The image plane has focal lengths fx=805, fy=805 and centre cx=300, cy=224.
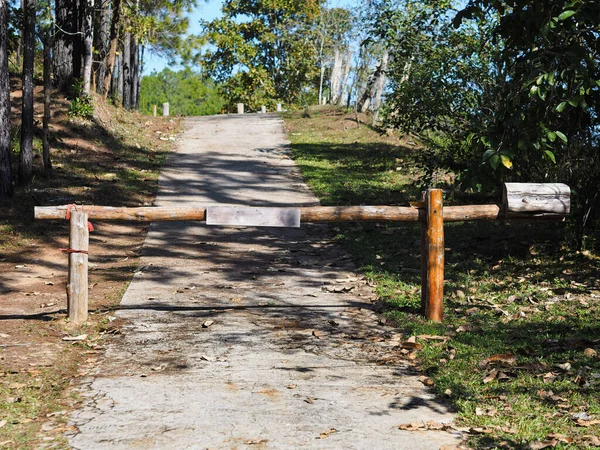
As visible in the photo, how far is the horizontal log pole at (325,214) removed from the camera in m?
8.54

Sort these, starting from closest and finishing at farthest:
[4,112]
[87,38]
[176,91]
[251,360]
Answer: [251,360] → [4,112] → [87,38] → [176,91]

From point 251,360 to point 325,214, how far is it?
205 centimetres

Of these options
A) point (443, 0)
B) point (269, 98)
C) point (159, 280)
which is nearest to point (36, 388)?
point (159, 280)

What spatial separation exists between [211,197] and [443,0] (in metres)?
6.38

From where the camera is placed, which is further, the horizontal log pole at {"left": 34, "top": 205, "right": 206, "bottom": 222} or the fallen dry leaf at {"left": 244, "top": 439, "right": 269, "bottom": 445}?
the horizontal log pole at {"left": 34, "top": 205, "right": 206, "bottom": 222}

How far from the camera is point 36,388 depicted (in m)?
6.55

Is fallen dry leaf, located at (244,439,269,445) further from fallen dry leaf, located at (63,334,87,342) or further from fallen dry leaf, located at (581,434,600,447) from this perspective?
fallen dry leaf, located at (63,334,87,342)

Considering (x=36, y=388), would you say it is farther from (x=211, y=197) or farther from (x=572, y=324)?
(x=211, y=197)

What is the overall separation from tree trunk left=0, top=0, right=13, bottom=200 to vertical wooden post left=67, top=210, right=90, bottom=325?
7961 millimetres

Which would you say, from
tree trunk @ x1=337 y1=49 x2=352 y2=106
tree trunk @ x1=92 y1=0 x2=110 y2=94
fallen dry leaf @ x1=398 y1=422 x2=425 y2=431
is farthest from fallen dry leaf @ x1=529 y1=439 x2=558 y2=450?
tree trunk @ x1=337 y1=49 x2=352 y2=106

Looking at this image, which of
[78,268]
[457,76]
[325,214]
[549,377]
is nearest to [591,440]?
[549,377]

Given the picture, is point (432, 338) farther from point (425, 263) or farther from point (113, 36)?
point (113, 36)

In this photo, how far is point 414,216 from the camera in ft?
28.9

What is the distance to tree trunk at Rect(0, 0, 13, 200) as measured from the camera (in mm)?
15133
